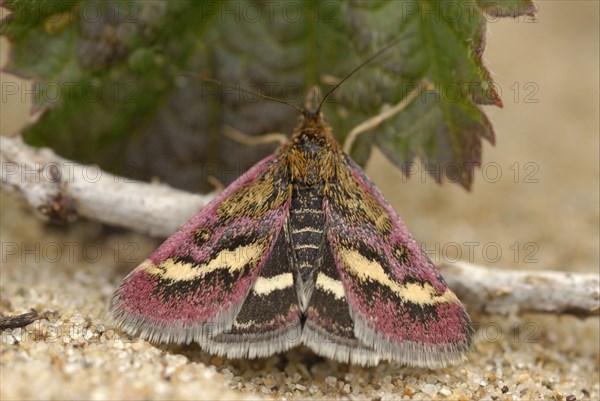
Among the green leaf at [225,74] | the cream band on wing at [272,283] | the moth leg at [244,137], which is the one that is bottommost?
the cream band on wing at [272,283]

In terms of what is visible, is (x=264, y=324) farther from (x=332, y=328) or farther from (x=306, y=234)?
(x=306, y=234)

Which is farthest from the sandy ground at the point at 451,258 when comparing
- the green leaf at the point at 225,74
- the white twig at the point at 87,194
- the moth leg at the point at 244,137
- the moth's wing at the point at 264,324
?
the moth leg at the point at 244,137

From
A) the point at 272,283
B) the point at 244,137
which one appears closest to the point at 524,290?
the point at 272,283

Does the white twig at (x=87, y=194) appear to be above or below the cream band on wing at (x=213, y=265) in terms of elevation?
above

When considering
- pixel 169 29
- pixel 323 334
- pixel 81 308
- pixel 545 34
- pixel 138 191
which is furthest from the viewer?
pixel 545 34

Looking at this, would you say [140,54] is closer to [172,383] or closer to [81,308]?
[81,308]

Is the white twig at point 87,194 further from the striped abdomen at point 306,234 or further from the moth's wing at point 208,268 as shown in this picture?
the striped abdomen at point 306,234

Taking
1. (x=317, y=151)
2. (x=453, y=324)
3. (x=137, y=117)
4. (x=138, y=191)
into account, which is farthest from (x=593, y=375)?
(x=137, y=117)
